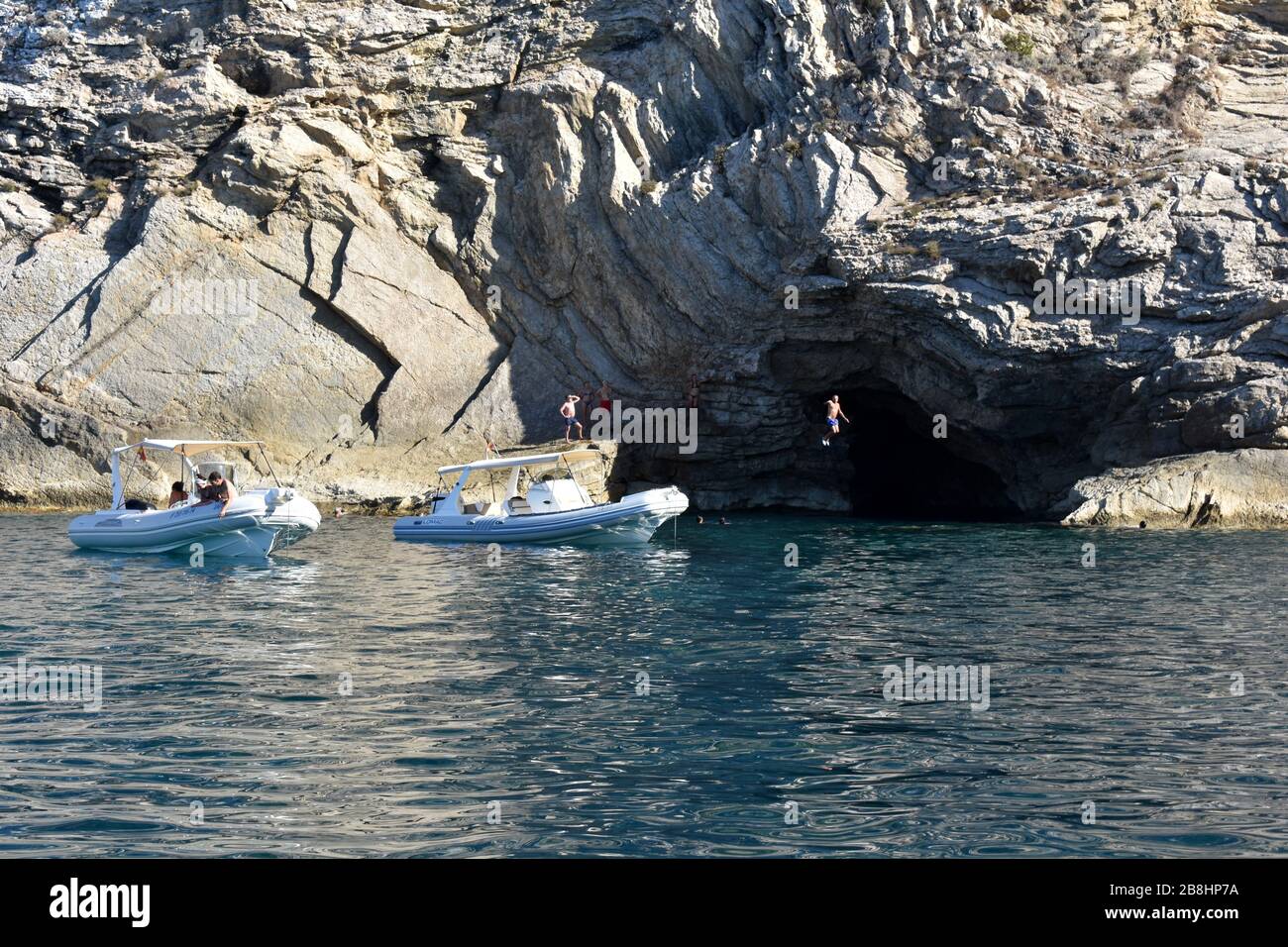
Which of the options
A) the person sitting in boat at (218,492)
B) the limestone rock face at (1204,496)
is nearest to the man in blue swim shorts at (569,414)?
the person sitting in boat at (218,492)

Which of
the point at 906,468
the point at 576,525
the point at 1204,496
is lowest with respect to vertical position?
the point at 576,525

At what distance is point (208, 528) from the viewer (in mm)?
28359

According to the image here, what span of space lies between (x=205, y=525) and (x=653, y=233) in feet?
61.4

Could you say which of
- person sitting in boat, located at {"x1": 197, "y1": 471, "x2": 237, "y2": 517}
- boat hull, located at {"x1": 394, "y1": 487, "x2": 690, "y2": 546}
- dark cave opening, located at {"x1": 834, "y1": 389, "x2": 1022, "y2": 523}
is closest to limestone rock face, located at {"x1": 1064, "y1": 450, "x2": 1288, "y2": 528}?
dark cave opening, located at {"x1": 834, "y1": 389, "x2": 1022, "y2": 523}

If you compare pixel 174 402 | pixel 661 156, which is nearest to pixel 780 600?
pixel 661 156

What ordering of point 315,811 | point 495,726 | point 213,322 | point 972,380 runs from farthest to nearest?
point 213,322 → point 972,380 → point 495,726 → point 315,811

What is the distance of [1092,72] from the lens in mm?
40969

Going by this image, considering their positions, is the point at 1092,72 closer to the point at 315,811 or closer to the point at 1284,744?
the point at 1284,744

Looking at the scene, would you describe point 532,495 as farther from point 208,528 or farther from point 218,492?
point 208,528

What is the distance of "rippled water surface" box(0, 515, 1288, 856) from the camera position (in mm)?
9195

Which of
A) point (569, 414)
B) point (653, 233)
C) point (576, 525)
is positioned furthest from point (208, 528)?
point (653, 233)

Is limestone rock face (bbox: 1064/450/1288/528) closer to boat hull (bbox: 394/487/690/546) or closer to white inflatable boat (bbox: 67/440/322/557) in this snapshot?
boat hull (bbox: 394/487/690/546)

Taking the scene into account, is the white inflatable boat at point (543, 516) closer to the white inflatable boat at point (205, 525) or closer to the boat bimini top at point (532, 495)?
the boat bimini top at point (532, 495)

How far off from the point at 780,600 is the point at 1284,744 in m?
10.5
